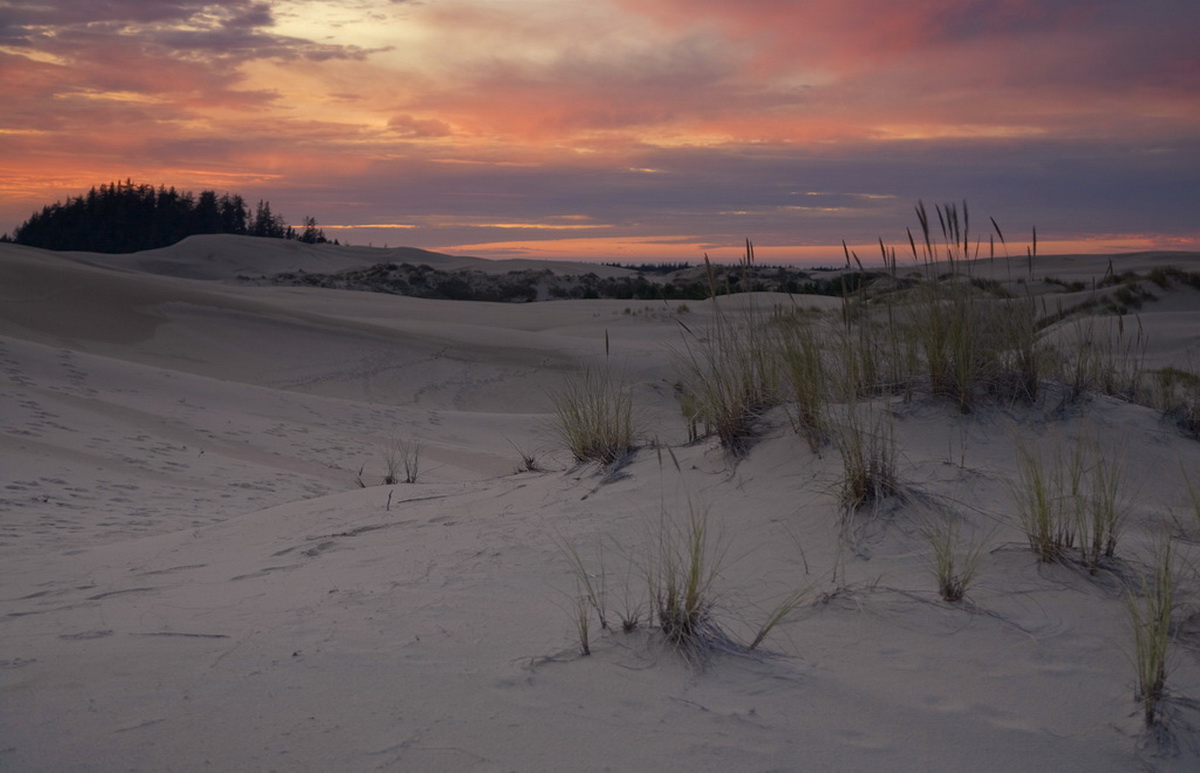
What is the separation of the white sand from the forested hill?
6050cm

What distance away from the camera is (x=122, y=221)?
58.6m

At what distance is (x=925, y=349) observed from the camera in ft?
14.8

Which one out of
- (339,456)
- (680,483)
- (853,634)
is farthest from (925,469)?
(339,456)

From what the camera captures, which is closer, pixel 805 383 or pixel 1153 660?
pixel 1153 660

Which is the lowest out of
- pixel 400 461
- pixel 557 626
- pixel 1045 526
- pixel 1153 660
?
pixel 400 461

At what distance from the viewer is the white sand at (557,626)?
196cm

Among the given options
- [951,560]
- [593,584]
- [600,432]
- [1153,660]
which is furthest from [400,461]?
[1153,660]

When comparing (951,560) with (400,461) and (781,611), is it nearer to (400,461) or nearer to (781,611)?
(781,611)

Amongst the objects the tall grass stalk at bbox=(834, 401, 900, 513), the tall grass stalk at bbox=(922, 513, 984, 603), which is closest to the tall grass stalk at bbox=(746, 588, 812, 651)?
the tall grass stalk at bbox=(922, 513, 984, 603)

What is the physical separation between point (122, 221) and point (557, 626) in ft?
217

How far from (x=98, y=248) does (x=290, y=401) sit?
Answer: 5676 centimetres

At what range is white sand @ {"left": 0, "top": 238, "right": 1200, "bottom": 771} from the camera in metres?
1.96

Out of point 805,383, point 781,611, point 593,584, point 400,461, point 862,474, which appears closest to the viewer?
point 781,611

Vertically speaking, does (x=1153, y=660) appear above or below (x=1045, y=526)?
below
